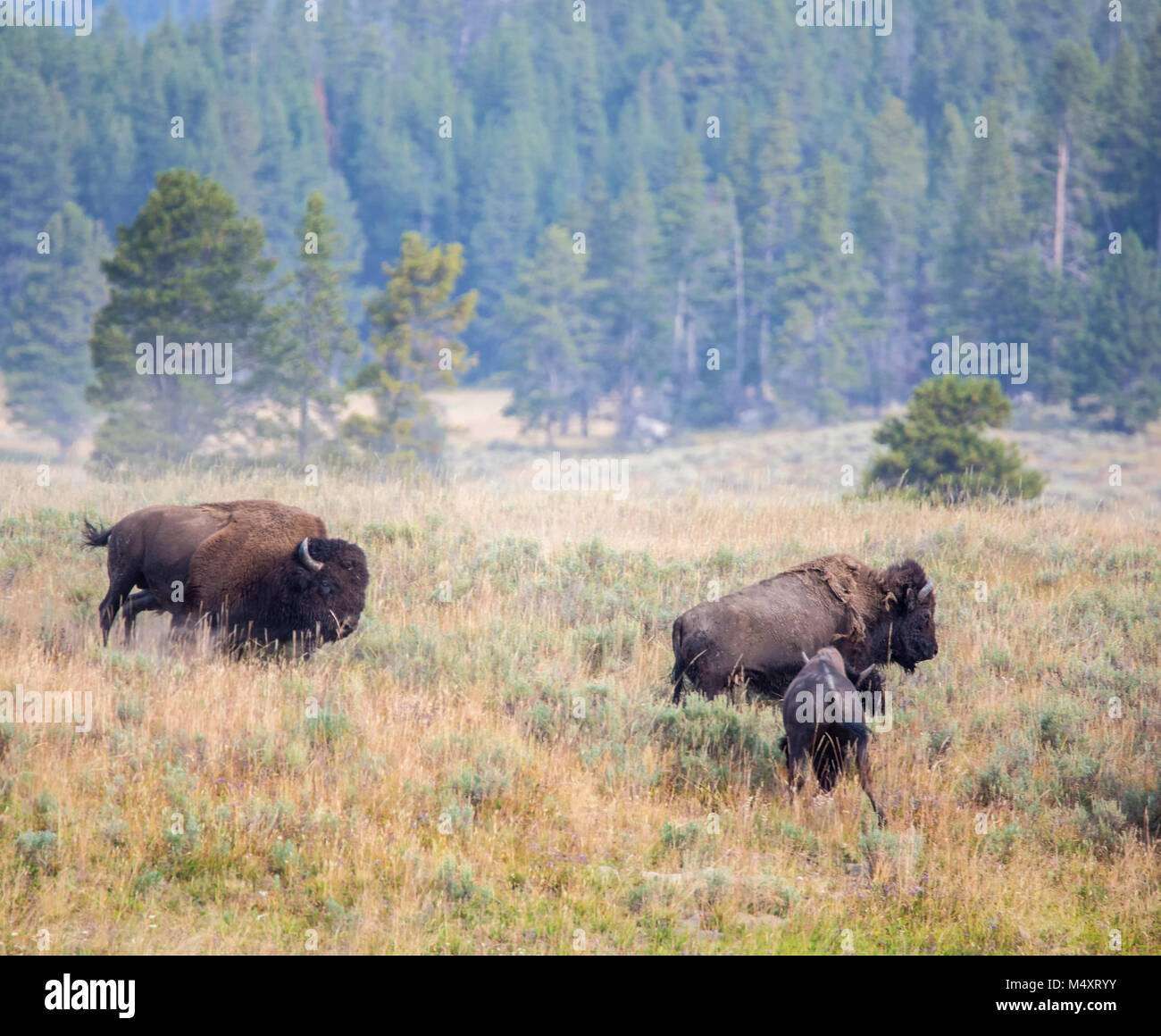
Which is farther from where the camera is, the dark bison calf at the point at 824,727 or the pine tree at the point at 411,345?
the pine tree at the point at 411,345

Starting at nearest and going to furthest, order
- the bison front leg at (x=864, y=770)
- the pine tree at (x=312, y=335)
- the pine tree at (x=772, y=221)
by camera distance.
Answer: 1. the bison front leg at (x=864, y=770)
2. the pine tree at (x=312, y=335)
3. the pine tree at (x=772, y=221)

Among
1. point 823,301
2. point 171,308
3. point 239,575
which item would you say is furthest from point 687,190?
point 239,575

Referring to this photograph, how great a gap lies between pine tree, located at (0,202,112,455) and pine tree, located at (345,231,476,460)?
638 inches

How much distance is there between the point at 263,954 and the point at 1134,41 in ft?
294

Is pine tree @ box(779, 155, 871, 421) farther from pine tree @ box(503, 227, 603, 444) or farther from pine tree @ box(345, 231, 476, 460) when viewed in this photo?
pine tree @ box(345, 231, 476, 460)

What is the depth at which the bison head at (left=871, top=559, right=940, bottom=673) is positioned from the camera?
29.5 ft

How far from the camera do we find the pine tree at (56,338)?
44.1 meters

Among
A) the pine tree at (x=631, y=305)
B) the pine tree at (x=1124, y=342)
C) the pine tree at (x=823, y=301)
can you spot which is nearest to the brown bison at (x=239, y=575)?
the pine tree at (x=1124, y=342)

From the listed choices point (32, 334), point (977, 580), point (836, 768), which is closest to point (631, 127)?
point (32, 334)

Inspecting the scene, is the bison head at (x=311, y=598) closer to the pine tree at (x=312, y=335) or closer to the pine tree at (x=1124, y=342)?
the pine tree at (x=312, y=335)

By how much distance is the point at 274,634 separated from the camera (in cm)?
918

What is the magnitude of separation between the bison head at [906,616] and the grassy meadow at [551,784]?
1.44 ft

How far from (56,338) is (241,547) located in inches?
1596

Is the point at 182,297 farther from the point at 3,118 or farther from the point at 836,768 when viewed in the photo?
the point at 3,118
